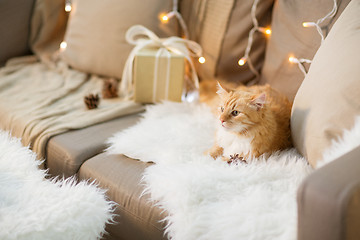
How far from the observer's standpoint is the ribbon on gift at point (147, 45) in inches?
62.5

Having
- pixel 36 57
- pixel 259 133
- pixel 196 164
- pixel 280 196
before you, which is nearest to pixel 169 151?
pixel 196 164

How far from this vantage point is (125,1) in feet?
5.57

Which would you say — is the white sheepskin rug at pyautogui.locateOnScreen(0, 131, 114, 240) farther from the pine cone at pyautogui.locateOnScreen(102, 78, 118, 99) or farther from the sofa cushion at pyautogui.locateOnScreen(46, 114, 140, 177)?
the pine cone at pyautogui.locateOnScreen(102, 78, 118, 99)

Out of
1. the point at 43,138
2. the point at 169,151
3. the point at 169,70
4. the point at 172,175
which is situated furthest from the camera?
the point at 169,70

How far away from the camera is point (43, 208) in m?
0.95

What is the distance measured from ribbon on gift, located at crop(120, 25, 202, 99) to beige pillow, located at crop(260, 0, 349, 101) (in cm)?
34

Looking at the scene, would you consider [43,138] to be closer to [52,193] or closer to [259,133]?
[52,193]

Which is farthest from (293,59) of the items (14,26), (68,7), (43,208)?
(14,26)

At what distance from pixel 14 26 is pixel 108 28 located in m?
0.58

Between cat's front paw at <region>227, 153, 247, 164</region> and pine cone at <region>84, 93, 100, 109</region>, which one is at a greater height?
cat's front paw at <region>227, 153, 247, 164</region>

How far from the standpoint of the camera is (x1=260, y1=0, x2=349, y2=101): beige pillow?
4.32 feet

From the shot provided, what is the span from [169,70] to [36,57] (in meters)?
0.92

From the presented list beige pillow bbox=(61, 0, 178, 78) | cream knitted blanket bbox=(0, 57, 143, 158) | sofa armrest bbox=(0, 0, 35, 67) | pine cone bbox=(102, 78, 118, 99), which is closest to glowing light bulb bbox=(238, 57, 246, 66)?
beige pillow bbox=(61, 0, 178, 78)

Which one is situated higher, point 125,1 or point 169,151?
point 125,1
